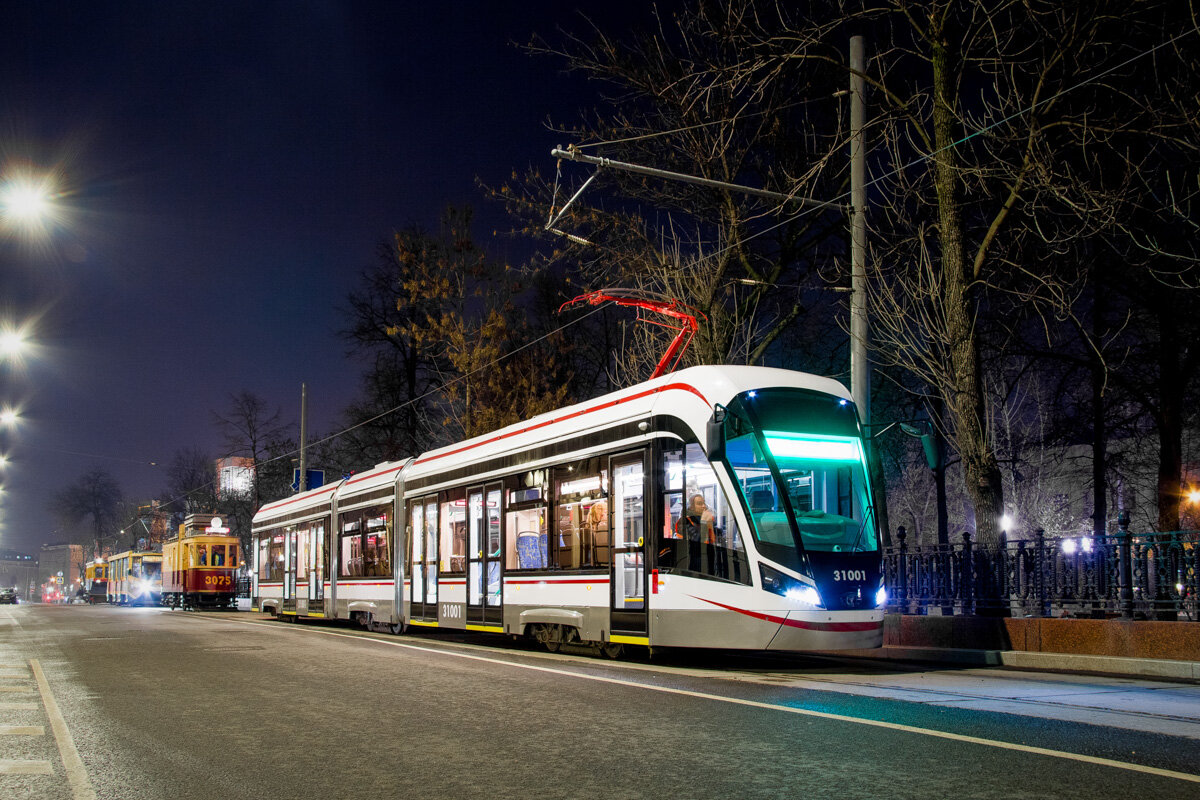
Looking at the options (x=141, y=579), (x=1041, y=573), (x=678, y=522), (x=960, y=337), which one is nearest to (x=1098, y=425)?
(x=960, y=337)

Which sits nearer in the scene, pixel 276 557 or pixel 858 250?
pixel 858 250

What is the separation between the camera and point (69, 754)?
293 inches

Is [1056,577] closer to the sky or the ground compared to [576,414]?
closer to the ground

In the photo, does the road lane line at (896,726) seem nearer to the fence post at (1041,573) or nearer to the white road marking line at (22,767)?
the white road marking line at (22,767)

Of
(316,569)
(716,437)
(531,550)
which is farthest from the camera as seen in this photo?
(316,569)

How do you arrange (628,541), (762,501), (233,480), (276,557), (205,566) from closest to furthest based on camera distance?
(762,501)
(628,541)
(276,557)
(205,566)
(233,480)

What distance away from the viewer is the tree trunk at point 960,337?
15.7 metres

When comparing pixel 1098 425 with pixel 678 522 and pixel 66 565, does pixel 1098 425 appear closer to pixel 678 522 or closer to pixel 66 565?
pixel 678 522

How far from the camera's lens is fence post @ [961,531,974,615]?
1527cm

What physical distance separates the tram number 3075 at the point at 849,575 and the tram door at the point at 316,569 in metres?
17.8

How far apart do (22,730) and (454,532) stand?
10716mm

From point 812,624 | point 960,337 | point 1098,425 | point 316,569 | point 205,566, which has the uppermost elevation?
point 960,337

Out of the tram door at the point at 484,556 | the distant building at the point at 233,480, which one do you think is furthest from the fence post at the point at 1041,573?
the distant building at the point at 233,480

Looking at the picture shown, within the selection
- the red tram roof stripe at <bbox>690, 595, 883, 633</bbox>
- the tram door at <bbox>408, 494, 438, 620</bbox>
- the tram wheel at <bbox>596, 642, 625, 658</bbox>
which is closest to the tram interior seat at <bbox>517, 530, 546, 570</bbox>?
the tram wheel at <bbox>596, 642, 625, 658</bbox>
